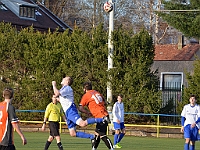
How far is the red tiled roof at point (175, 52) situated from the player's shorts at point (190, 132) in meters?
33.5

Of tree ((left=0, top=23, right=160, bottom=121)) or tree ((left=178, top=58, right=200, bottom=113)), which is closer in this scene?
tree ((left=178, top=58, right=200, bottom=113))

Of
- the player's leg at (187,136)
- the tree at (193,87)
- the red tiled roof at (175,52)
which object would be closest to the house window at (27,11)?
the red tiled roof at (175,52)

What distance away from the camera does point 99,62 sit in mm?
29688

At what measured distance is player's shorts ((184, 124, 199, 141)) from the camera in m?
17.7

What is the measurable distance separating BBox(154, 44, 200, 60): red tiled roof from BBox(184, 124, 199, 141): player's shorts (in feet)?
110

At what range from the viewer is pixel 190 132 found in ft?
58.4

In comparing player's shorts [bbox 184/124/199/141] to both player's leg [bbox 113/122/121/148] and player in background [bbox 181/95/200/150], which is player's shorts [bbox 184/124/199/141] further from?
player's leg [bbox 113/122/121/148]

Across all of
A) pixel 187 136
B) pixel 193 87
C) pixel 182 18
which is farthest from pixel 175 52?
pixel 187 136

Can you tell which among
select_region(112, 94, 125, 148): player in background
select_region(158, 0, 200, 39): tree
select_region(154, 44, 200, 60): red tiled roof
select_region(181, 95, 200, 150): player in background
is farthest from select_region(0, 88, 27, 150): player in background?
select_region(154, 44, 200, 60): red tiled roof

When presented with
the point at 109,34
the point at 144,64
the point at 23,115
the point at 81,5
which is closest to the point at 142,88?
the point at 144,64

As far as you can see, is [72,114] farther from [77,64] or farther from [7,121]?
[77,64]

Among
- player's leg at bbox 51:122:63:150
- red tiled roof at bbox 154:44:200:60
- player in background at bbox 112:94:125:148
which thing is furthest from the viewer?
red tiled roof at bbox 154:44:200:60

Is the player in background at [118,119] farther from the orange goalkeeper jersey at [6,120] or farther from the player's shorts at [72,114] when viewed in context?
the orange goalkeeper jersey at [6,120]

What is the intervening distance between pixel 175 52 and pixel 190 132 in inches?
1397
